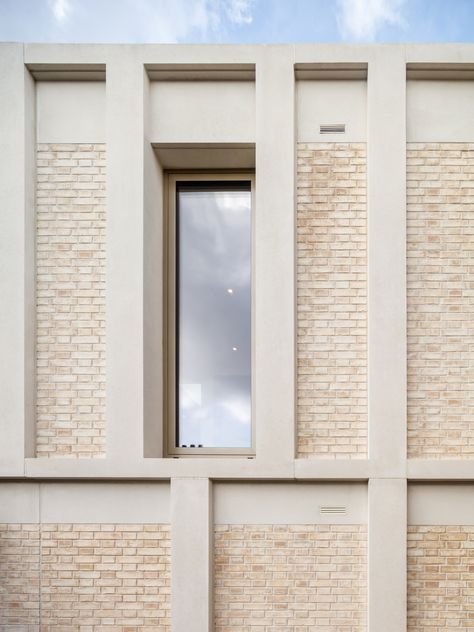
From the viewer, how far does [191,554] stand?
3699mm

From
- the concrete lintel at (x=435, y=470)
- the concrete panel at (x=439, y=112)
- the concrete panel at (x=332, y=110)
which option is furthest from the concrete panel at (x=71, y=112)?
the concrete lintel at (x=435, y=470)

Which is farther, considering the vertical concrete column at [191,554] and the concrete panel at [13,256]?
the concrete panel at [13,256]

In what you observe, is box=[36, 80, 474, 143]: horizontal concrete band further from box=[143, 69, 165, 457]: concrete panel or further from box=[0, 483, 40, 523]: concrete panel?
box=[0, 483, 40, 523]: concrete panel

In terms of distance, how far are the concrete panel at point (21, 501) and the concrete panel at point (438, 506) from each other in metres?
3.34

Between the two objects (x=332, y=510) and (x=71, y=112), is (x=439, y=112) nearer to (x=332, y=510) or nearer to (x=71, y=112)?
(x=71, y=112)

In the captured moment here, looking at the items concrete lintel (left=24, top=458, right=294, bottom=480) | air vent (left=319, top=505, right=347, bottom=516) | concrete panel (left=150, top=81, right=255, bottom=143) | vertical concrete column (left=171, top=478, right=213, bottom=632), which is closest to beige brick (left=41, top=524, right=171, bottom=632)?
vertical concrete column (left=171, top=478, right=213, bottom=632)

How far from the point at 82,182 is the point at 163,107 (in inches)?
40.9

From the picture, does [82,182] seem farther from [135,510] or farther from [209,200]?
[135,510]

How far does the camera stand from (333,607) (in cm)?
373

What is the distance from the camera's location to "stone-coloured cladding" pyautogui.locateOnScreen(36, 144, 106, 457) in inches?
153

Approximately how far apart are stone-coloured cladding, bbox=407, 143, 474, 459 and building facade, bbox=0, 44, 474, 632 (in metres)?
0.02

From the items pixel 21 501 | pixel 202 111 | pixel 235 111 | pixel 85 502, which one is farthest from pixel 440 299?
pixel 21 501

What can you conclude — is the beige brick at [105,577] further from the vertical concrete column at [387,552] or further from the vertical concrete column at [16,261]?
the vertical concrete column at [387,552]

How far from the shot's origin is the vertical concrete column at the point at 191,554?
3664 mm
